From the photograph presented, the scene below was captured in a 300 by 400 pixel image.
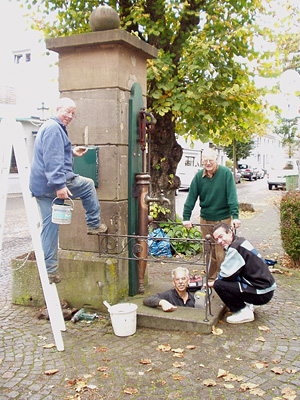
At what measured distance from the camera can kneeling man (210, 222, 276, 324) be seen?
4359 mm

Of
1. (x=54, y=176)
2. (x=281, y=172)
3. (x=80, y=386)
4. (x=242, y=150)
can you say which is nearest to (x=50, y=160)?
(x=54, y=176)

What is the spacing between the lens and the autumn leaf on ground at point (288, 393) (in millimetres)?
3070

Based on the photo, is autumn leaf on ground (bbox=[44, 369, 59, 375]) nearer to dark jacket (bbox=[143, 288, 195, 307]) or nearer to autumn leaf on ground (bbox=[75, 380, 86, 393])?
autumn leaf on ground (bbox=[75, 380, 86, 393])

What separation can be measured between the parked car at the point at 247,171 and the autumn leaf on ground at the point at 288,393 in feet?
136

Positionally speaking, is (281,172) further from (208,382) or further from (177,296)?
(208,382)

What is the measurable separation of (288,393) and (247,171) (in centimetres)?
4231

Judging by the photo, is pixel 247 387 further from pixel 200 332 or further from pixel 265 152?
pixel 265 152

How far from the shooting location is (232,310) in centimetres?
460

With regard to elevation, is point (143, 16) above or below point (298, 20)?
below

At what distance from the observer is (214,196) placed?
5.52 meters

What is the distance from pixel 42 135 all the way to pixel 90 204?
913 mm

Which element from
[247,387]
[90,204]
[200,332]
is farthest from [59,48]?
[247,387]

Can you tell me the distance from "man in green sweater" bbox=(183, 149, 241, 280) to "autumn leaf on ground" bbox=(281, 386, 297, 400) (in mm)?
2394

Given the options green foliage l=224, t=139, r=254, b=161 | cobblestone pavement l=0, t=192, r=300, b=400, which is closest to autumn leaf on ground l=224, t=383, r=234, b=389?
cobblestone pavement l=0, t=192, r=300, b=400
